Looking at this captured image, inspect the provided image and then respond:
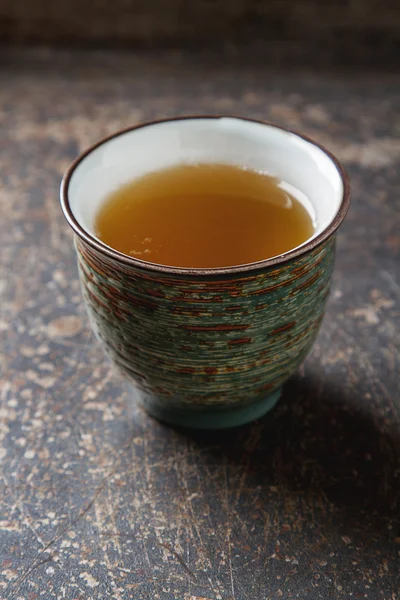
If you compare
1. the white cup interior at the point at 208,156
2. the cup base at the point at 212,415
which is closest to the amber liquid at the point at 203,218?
the white cup interior at the point at 208,156

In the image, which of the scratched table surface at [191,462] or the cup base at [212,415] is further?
the cup base at [212,415]

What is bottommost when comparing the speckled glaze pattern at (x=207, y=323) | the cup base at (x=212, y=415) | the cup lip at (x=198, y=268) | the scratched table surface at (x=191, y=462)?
the scratched table surface at (x=191, y=462)

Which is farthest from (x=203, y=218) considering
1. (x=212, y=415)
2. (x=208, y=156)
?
(x=212, y=415)

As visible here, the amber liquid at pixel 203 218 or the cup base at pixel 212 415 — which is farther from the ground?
the amber liquid at pixel 203 218

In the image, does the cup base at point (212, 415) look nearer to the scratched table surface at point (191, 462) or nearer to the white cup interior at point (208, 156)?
the scratched table surface at point (191, 462)

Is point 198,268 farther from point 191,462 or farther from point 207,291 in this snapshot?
point 191,462

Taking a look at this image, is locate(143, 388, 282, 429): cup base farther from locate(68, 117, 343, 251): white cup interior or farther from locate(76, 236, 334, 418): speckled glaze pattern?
locate(68, 117, 343, 251): white cup interior
